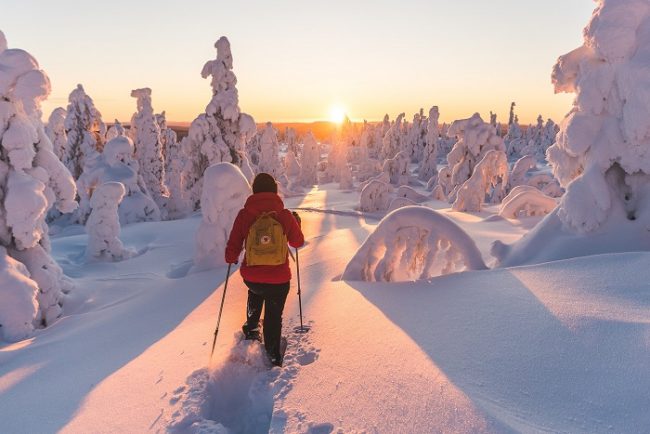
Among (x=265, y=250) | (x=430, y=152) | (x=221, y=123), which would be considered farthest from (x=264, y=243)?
(x=430, y=152)

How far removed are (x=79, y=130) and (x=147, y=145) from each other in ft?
14.0

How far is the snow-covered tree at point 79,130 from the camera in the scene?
2525 centimetres

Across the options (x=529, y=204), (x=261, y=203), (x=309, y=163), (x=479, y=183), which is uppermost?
(x=309, y=163)

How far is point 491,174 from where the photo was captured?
17609 millimetres

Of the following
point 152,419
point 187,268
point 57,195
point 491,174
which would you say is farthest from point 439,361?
point 491,174

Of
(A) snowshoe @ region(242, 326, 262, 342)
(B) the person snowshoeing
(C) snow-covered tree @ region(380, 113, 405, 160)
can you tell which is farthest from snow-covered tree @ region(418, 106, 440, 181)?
(A) snowshoe @ region(242, 326, 262, 342)

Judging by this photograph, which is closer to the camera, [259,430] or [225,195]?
[259,430]

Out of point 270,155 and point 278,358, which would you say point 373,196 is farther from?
point 278,358

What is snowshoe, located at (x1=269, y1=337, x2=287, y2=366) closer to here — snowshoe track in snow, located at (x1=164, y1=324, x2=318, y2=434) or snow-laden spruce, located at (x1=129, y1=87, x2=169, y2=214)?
snowshoe track in snow, located at (x1=164, y1=324, x2=318, y2=434)

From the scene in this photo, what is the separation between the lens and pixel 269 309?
11.3 ft

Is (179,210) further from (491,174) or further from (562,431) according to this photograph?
(562,431)

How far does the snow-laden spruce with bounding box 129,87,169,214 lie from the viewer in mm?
27234

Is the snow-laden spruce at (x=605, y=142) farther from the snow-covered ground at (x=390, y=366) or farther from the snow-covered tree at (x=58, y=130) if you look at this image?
the snow-covered tree at (x=58, y=130)

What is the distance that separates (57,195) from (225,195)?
3.24m
